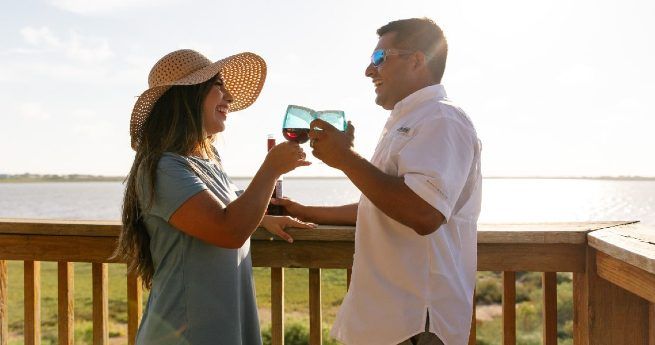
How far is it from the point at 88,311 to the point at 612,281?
78.9 ft

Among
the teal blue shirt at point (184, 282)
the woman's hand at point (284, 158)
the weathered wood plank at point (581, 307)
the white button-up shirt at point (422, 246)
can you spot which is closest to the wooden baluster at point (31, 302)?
the teal blue shirt at point (184, 282)

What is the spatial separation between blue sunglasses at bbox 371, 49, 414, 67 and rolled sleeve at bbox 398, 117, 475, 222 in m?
0.47

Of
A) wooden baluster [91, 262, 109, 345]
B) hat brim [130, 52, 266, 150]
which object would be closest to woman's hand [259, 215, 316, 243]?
hat brim [130, 52, 266, 150]

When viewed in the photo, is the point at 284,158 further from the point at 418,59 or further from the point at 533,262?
the point at 533,262

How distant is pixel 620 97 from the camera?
11394cm

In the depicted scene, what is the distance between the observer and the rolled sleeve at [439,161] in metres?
1.66

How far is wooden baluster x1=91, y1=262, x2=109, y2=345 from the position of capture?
2.43 m

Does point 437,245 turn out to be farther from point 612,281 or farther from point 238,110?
point 238,110

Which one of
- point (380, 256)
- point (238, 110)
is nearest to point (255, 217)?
point (380, 256)

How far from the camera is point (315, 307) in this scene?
2.24 meters

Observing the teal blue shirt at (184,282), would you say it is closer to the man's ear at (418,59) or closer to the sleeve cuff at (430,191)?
the sleeve cuff at (430,191)

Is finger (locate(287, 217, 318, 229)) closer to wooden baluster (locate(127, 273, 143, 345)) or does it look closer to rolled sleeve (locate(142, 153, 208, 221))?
rolled sleeve (locate(142, 153, 208, 221))

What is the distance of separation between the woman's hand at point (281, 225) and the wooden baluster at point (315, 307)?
0.17 m

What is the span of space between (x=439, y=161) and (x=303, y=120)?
1.89ft
